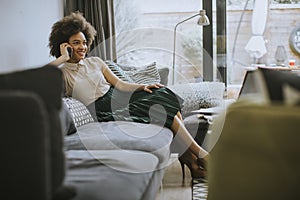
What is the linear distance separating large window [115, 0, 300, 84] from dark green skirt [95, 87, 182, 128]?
182 centimetres

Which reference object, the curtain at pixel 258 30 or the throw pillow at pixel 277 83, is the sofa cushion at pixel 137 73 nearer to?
the curtain at pixel 258 30

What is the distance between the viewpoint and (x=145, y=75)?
13.3ft

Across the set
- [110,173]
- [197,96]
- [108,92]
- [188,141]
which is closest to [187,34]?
[197,96]

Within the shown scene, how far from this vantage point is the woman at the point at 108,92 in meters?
3.38

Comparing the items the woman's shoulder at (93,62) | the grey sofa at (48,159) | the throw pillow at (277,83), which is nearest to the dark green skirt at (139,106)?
the woman's shoulder at (93,62)

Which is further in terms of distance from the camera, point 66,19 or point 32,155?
point 66,19

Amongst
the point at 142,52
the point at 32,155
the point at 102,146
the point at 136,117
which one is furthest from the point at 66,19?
the point at 32,155

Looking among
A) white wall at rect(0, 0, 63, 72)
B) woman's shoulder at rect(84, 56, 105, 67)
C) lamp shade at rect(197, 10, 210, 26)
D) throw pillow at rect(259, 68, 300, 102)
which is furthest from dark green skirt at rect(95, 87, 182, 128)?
throw pillow at rect(259, 68, 300, 102)

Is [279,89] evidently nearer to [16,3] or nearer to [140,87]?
[140,87]

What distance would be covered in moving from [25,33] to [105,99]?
952 millimetres

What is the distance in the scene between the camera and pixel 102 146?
2.67 meters

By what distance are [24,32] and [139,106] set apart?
1214 millimetres

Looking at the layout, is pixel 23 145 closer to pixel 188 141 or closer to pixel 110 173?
pixel 110 173

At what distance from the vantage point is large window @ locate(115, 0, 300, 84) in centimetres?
530
